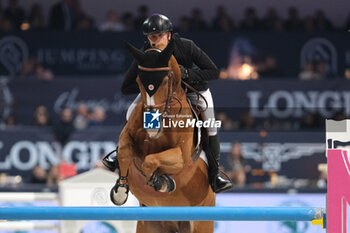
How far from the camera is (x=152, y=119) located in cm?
403

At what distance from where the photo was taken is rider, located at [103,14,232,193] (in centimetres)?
438

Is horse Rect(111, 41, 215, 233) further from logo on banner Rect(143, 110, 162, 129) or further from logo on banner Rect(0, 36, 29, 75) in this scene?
logo on banner Rect(0, 36, 29, 75)

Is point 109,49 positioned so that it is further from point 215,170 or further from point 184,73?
point 184,73

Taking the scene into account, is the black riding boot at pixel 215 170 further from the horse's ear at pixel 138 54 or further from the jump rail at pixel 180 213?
the jump rail at pixel 180 213

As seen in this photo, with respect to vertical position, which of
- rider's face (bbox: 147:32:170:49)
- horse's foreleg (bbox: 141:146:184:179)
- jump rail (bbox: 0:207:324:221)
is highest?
rider's face (bbox: 147:32:170:49)

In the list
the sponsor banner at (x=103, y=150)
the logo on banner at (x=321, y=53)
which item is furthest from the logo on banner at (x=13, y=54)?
the logo on banner at (x=321, y=53)

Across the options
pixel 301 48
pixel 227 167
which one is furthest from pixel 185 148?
pixel 301 48

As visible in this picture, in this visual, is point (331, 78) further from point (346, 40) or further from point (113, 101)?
point (113, 101)

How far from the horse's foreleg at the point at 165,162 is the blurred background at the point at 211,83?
324 centimetres

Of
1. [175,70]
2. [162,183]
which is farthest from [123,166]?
[175,70]

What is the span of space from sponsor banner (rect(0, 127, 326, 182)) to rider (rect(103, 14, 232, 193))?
13.6 ft

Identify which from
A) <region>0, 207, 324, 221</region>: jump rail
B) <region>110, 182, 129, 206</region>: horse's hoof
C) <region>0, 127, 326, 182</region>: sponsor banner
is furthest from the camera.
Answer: <region>0, 127, 326, 182</region>: sponsor banner

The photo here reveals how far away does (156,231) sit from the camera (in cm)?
460

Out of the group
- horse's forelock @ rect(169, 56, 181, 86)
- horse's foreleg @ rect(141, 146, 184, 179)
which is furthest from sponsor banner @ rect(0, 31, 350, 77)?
horse's foreleg @ rect(141, 146, 184, 179)
